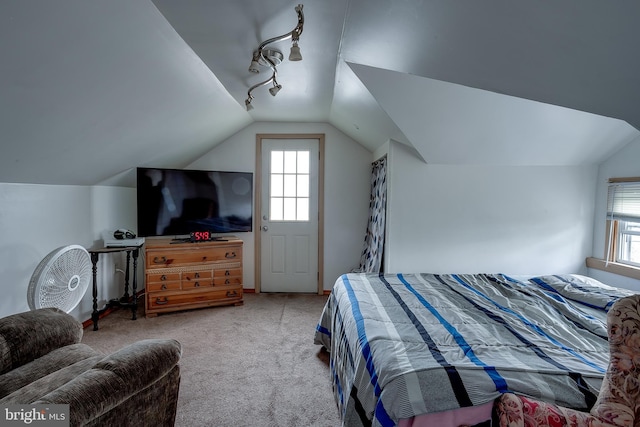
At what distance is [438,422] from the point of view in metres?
1.12

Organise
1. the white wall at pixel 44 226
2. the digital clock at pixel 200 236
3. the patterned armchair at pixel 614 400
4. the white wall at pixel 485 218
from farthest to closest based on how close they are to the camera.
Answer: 1. the digital clock at pixel 200 236
2. the white wall at pixel 485 218
3. the white wall at pixel 44 226
4. the patterned armchair at pixel 614 400

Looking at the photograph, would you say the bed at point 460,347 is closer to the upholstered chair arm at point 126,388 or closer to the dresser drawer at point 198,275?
the upholstered chair arm at point 126,388

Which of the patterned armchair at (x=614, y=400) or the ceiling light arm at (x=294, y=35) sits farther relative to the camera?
the ceiling light arm at (x=294, y=35)

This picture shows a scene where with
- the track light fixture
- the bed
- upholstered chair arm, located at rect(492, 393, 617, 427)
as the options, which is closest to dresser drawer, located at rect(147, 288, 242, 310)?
the bed

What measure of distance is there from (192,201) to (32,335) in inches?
87.5

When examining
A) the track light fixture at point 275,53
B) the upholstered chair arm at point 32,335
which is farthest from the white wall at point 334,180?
the upholstered chair arm at point 32,335

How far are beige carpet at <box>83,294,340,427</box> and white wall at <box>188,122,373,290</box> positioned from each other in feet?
2.18

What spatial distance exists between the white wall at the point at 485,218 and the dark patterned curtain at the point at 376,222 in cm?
15

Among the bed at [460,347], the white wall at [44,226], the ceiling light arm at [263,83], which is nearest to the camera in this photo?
the bed at [460,347]

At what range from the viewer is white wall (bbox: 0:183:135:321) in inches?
85.5

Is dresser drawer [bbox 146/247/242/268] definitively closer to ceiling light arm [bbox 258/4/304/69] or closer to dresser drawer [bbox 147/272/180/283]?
dresser drawer [bbox 147/272/180/283]

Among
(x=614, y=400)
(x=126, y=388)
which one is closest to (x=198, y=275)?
(x=126, y=388)

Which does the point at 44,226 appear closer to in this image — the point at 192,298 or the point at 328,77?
the point at 192,298

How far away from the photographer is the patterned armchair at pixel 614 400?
0.98 m
